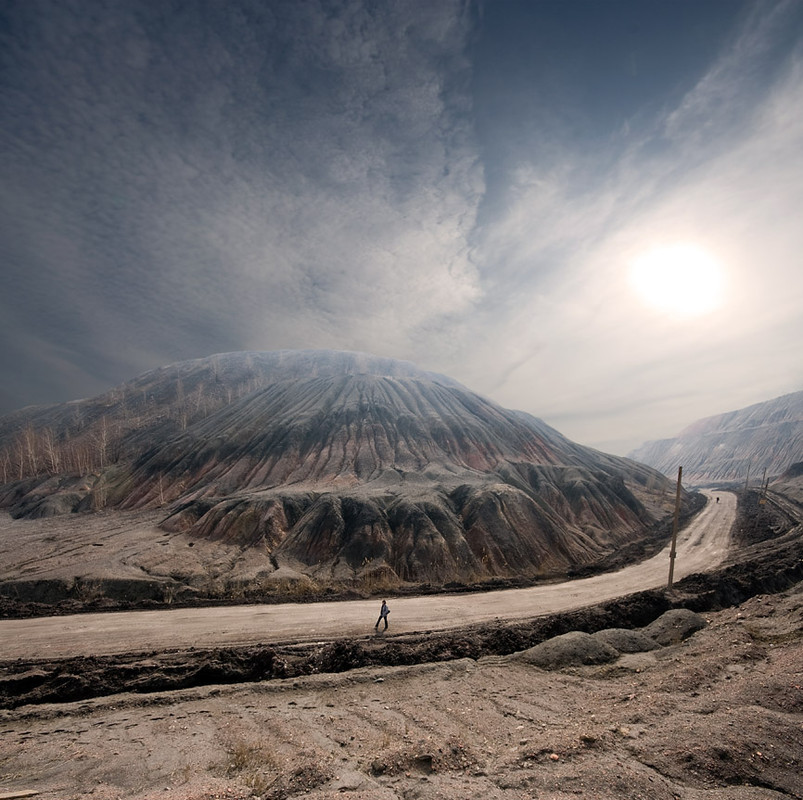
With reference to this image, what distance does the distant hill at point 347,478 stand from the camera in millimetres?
35750

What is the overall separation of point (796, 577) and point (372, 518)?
33.2m

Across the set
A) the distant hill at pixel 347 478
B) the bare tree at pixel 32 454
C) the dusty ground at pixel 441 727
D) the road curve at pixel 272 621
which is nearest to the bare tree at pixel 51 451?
the distant hill at pixel 347 478

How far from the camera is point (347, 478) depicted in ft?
191

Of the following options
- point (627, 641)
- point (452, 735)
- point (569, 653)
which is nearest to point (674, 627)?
point (627, 641)

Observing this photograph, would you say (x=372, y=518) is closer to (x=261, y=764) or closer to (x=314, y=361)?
(x=261, y=764)

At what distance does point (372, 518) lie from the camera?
37.5 m

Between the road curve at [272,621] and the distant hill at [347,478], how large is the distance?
6.39 m

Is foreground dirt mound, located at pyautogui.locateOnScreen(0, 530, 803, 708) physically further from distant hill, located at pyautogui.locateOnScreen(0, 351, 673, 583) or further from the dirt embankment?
distant hill, located at pyautogui.locateOnScreen(0, 351, 673, 583)

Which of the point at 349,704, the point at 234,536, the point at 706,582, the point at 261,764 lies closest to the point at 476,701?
the point at 349,704

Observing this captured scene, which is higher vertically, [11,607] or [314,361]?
[314,361]

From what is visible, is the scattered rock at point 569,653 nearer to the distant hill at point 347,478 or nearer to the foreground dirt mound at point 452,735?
the foreground dirt mound at point 452,735

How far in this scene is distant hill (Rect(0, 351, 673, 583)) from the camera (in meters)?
35.8

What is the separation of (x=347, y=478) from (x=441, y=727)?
48.0 meters

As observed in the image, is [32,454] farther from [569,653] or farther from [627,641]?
[627,641]
